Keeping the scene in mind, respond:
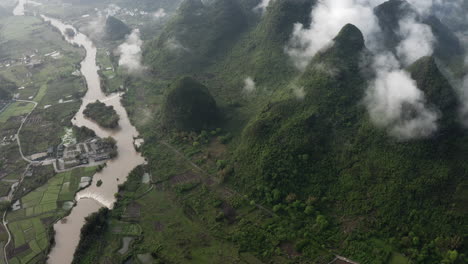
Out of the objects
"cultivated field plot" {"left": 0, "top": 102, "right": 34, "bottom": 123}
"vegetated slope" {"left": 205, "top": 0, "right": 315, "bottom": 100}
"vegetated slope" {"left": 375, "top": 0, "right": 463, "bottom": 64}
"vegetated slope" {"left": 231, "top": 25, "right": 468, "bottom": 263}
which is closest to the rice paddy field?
"cultivated field plot" {"left": 0, "top": 102, "right": 34, "bottom": 123}

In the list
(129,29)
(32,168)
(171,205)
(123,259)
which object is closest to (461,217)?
(171,205)

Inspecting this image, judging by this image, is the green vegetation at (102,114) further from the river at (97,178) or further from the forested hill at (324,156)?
the forested hill at (324,156)

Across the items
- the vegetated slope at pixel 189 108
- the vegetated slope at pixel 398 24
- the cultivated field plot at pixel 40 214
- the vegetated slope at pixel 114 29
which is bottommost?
the cultivated field plot at pixel 40 214

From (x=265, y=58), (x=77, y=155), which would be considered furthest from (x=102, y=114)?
(x=265, y=58)

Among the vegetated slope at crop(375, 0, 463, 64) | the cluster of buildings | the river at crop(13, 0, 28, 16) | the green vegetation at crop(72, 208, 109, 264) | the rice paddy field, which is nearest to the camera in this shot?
the green vegetation at crop(72, 208, 109, 264)

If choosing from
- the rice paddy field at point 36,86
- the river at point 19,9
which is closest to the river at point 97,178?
the rice paddy field at point 36,86

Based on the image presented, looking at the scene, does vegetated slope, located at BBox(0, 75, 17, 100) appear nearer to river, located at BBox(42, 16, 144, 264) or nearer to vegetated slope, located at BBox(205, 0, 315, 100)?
river, located at BBox(42, 16, 144, 264)
